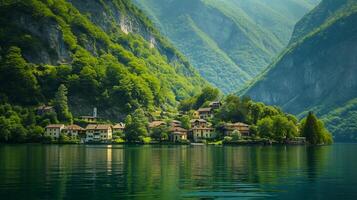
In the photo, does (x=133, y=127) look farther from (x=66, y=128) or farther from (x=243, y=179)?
(x=243, y=179)

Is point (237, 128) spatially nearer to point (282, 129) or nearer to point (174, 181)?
point (282, 129)

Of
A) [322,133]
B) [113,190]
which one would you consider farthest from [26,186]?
[322,133]

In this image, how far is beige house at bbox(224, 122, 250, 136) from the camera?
194000 millimetres

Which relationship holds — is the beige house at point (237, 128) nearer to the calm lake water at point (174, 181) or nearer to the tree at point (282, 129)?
the tree at point (282, 129)

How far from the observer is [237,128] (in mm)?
194875

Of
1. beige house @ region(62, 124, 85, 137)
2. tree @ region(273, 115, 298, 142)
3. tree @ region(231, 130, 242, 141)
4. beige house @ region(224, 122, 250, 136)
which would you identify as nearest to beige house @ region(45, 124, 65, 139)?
beige house @ region(62, 124, 85, 137)

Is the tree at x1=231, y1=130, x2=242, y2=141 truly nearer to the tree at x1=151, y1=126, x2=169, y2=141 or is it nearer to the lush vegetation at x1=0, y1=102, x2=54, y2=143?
the tree at x1=151, y1=126, x2=169, y2=141

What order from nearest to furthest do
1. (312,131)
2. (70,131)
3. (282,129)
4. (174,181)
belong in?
(174,181), (282,129), (312,131), (70,131)

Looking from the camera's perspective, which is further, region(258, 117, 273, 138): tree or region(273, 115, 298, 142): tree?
region(258, 117, 273, 138): tree

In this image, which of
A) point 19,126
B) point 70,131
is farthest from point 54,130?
point 19,126

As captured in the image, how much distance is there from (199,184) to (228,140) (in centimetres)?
12932

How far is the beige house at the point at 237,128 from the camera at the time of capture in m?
194

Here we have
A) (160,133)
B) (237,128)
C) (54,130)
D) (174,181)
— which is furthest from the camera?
(160,133)

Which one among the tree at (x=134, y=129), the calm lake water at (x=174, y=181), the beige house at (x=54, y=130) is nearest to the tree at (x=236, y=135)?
the tree at (x=134, y=129)
